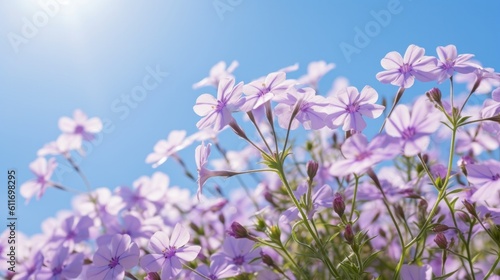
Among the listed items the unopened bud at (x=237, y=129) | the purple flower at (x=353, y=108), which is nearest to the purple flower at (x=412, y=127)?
the purple flower at (x=353, y=108)

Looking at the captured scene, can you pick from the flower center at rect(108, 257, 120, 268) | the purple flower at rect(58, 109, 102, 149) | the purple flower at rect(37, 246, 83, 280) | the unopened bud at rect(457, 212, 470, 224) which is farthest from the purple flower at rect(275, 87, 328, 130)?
the purple flower at rect(58, 109, 102, 149)

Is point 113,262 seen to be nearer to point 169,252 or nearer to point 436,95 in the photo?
point 169,252

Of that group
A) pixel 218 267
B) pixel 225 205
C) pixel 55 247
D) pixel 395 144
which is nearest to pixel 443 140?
pixel 225 205

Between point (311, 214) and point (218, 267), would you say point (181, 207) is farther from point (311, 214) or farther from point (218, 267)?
point (311, 214)

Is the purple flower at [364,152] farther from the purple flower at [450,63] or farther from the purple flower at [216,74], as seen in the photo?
the purple flower at [216,74]

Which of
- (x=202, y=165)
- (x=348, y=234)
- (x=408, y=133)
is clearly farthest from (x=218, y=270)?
(x=408, y=133)

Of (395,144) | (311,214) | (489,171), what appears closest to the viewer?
(395,144)
